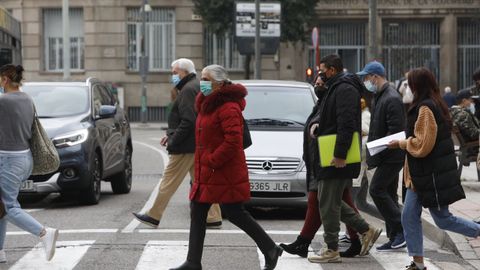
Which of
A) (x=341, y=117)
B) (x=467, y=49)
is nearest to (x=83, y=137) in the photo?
(x=341, y=117)

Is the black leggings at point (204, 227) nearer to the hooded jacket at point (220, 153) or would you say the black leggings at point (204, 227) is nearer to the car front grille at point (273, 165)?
the hooded jacket at point (220, 153)

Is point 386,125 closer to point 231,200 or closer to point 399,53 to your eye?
point 231,200

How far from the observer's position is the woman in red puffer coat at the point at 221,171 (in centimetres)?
802

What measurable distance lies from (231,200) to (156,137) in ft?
86.1

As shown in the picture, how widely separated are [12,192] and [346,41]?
3647 centimetres

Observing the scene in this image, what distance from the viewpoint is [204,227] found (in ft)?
26.7

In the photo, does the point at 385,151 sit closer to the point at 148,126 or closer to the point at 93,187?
the point at 93,187

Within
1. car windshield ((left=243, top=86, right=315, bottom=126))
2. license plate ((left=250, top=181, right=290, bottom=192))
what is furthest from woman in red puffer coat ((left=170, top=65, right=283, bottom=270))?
car windshield ((left=243, top=86, right=315, bottom=126))

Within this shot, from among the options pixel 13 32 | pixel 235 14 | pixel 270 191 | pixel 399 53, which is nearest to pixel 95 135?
pixel 270 191

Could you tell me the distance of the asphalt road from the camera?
8930 mm

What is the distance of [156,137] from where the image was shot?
34.2 meters

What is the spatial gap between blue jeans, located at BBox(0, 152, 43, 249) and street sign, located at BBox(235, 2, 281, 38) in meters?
28.2

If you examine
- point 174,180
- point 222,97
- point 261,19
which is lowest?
point 174,180

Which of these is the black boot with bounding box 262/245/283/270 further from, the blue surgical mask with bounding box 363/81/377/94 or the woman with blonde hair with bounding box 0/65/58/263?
the blue surgical mask with bounding box 363/81/377/94
